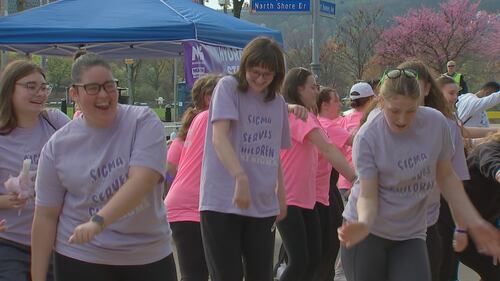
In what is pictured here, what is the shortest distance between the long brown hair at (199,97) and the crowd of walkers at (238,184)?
1 cm

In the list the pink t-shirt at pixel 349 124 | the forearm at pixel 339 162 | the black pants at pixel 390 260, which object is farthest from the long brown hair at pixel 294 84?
the black pants at pixel 390 260

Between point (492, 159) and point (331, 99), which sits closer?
point (492, 159)

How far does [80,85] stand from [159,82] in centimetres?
5333

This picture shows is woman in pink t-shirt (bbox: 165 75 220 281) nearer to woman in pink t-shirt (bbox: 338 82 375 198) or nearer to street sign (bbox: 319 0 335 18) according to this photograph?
woman in pink t-shirt (bbox: 338 82 375 198)

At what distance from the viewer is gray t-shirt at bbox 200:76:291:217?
4164 millimetres

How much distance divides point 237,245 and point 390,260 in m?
0.91

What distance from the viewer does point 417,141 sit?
12.4ft

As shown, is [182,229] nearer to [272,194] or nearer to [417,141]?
[272,194]

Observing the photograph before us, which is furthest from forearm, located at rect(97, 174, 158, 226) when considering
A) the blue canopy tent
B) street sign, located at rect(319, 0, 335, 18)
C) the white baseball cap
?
street sign, located at rect(319, 0, 335, 18)

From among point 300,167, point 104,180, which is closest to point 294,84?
point 300,167

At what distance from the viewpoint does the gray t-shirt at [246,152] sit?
4.16 metres

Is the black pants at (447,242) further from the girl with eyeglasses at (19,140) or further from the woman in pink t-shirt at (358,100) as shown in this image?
the girl with eyeglasses at (19,140)

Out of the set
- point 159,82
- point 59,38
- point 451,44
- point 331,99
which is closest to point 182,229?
point 331,99

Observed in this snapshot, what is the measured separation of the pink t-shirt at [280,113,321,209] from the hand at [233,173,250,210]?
1.40m
